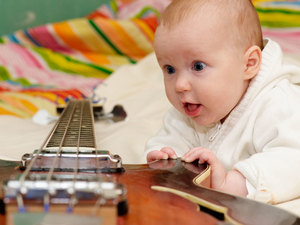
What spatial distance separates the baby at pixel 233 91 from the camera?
34.4 inches

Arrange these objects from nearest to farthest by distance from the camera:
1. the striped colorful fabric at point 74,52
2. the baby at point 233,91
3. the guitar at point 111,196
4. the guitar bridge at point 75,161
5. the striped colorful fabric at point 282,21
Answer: the guitar at point 111,196 → the guitar bridge at point 75,161 → the baby at point 233,91 → the striped colorful fabric at point 282,21 → the striped colorful fabric at point 74,52

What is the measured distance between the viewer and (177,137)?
→ 1.15m

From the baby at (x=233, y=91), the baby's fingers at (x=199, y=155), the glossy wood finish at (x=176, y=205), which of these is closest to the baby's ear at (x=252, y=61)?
the baby at (x=233, y=91)

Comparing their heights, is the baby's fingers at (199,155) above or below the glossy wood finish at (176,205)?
above

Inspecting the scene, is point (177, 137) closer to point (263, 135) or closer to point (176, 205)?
point (263, 135)

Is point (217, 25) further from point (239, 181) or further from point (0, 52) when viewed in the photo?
point (0, 52)

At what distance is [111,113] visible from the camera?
1.53 meters

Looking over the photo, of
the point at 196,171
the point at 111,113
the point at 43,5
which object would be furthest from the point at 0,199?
the point at 43,5

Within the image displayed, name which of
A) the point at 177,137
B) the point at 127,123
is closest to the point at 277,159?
the point at 177,137

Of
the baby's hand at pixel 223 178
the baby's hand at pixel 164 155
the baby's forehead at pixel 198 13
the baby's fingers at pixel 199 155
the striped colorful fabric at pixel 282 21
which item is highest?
the striped colorful fabric at pixel 282 21

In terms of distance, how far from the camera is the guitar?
54cm

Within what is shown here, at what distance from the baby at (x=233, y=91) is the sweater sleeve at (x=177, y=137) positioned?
4.1 inches

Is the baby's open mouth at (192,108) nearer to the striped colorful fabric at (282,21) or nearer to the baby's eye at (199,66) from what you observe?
the baby's eye at (199,66)

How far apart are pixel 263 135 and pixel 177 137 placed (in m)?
0.25
